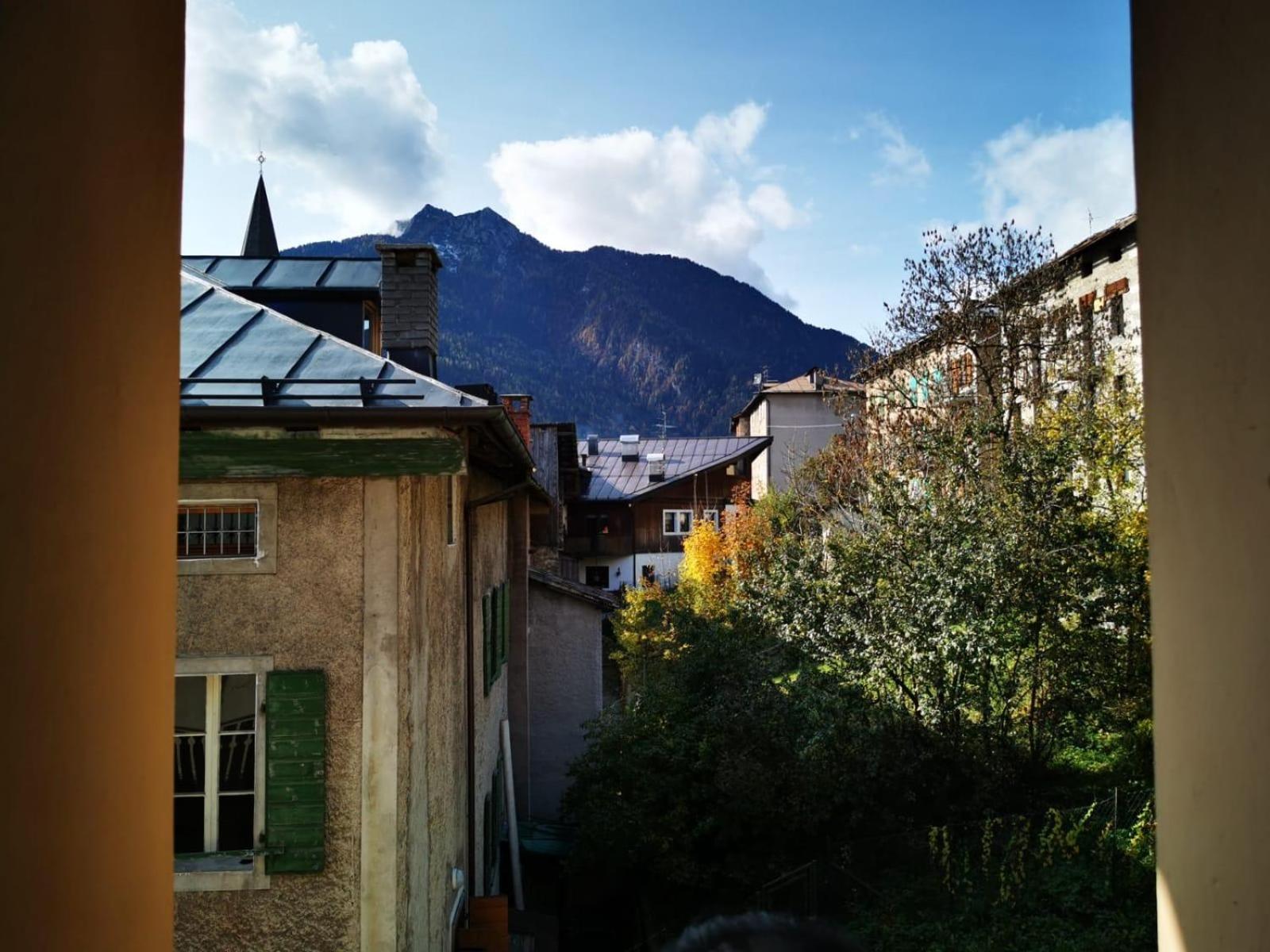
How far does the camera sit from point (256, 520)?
650 cm

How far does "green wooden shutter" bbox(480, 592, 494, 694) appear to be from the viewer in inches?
423

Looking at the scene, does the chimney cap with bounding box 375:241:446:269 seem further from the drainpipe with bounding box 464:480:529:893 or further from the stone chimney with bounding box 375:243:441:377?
the drainpipe with bounding box 464:480:529:893

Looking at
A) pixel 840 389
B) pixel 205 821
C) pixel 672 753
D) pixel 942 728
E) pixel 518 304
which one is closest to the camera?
pixel 205 821

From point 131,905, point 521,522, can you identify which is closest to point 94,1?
point 131,905

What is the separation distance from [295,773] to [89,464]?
17.4ft

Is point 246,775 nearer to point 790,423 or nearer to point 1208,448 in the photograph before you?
point 1208,448

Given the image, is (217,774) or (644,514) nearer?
(217,774)

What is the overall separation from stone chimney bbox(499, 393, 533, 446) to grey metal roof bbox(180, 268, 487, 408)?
34.3 feet

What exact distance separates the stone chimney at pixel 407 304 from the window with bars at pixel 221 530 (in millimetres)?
5644

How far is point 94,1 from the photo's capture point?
5.11 ft

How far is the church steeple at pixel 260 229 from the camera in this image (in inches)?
1109

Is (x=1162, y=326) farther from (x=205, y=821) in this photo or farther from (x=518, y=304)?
(x=518, y=304)

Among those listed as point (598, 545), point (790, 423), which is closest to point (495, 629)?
point (598, 545)

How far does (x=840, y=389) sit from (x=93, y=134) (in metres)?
21.0
